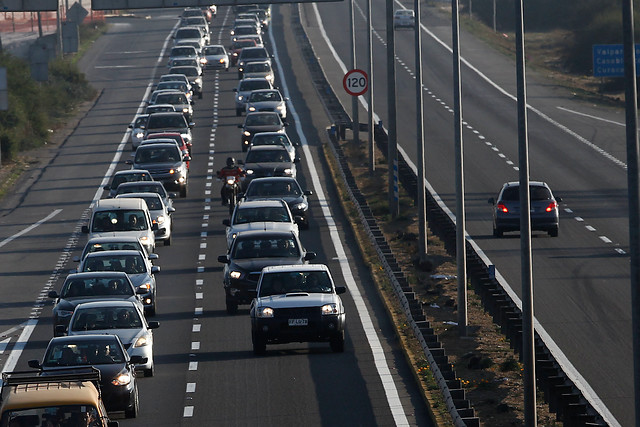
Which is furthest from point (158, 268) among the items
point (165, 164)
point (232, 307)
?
point (165, 164)

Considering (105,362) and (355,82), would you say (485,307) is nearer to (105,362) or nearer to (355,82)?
(105,362)

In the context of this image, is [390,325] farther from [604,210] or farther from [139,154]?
[139,154]

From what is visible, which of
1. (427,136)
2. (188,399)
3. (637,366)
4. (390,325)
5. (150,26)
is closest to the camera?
(637,366)

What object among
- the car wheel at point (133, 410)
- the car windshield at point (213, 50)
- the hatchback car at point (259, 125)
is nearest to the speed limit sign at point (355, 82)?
the hatchback car at point (259, 125)

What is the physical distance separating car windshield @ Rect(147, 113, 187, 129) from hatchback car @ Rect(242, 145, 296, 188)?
35.2 feet

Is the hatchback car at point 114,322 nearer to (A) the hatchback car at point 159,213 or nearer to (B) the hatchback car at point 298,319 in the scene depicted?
(B) the hatchback car at point 298,319

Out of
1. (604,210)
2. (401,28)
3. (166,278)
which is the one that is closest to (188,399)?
(166,278)

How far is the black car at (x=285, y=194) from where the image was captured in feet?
138

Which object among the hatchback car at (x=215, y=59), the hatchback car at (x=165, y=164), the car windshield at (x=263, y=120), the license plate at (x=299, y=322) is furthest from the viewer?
the hatchback car at (x=215, y=59)

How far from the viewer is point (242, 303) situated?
31.0m

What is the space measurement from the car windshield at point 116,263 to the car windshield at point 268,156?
57.6ft

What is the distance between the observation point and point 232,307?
3122 centimetres

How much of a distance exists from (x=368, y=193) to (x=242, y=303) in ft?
64.6

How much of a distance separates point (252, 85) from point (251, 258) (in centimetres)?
4051
